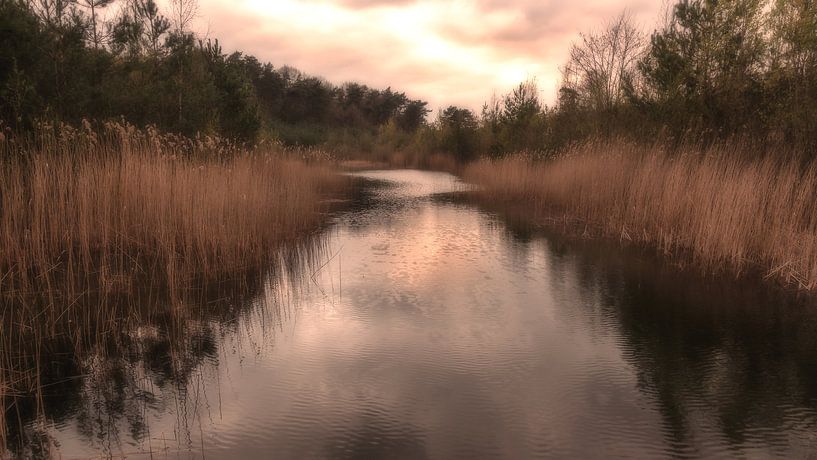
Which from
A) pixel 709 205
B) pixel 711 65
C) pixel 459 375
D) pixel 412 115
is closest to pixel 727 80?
pixel 711 65

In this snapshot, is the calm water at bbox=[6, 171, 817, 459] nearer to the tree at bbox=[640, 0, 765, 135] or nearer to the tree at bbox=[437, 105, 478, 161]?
the tree at bbox=[640, 0, 765, 135]

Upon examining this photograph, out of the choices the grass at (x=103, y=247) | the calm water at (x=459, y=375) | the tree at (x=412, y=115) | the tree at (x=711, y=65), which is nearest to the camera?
the calm water at (x=459, y=375)

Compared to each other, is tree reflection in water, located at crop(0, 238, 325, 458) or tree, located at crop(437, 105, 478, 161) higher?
tree, located at crop(437, 105, 478, 161)

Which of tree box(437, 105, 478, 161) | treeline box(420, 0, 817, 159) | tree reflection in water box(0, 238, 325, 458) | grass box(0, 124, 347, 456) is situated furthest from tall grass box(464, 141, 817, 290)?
tree box(437, 105, 478, 161)

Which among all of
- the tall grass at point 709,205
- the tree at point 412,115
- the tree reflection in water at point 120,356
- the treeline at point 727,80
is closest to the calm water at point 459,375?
the tree reflection in water at point 120,356

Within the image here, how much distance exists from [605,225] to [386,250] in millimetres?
3862

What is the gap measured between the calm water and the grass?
0.98 ft

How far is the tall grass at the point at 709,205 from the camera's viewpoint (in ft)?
18.0

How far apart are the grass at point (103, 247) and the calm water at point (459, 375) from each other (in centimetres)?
30

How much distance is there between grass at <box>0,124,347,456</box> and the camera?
3.60 m

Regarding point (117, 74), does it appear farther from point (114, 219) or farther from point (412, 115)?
point (412, 115)

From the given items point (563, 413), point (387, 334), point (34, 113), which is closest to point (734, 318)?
point (563, 413)

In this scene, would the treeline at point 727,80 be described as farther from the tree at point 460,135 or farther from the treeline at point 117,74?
the tree at point 460,135

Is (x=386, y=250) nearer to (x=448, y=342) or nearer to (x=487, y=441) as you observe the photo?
(x=448, y=342)
